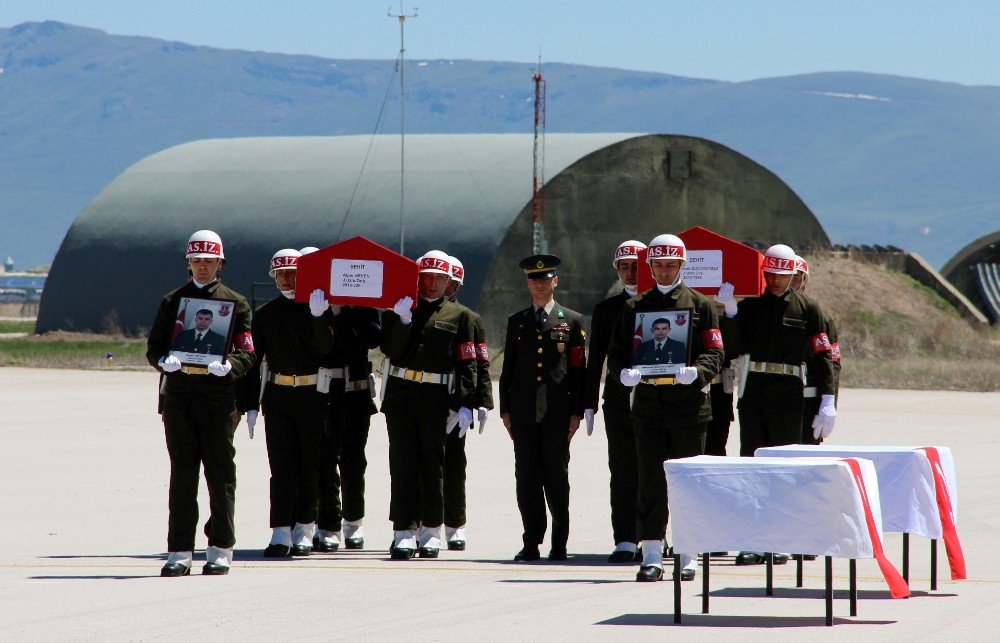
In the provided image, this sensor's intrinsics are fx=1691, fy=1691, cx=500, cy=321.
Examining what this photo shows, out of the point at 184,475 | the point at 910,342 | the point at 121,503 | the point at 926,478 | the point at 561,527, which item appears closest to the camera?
the point at 926,478

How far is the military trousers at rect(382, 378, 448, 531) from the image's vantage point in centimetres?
1170

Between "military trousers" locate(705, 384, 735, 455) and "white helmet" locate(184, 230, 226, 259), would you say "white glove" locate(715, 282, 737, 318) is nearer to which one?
"military trousers" locate(705, 384, 735, 455)

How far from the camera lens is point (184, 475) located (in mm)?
10633

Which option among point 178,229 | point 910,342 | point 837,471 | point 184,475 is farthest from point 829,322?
point 178,229

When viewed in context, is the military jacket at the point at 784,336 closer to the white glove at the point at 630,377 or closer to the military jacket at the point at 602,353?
the military jacket at the point at 602,353

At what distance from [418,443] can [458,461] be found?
0.40 meters

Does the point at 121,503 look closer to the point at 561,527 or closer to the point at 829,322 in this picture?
the point at 561,527

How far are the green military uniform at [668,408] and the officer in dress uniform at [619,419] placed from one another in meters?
0.66

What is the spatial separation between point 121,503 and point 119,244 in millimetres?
36704

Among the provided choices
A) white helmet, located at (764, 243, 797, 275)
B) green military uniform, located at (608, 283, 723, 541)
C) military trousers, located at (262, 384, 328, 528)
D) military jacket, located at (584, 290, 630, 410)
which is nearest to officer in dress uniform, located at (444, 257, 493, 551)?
military jacket, located at (584, 290, 630, 410)

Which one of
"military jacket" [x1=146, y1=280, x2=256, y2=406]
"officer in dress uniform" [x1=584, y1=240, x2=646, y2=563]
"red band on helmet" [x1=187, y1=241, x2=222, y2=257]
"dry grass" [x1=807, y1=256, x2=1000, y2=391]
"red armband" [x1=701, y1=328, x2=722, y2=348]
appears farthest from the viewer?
"dry grass" [x1=807, y1=256, x2=1000, y2=391]

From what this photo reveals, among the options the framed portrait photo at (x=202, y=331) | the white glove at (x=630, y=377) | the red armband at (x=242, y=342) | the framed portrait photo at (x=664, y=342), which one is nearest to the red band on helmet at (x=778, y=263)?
the framed portrait photo at (x=664, y=342)

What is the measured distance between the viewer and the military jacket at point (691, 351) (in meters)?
10.4

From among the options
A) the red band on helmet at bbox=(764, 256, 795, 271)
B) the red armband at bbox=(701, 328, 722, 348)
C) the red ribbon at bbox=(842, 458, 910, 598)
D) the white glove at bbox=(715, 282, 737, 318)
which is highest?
the red band on helmet at bbox=(764, 256, 795, 271)
